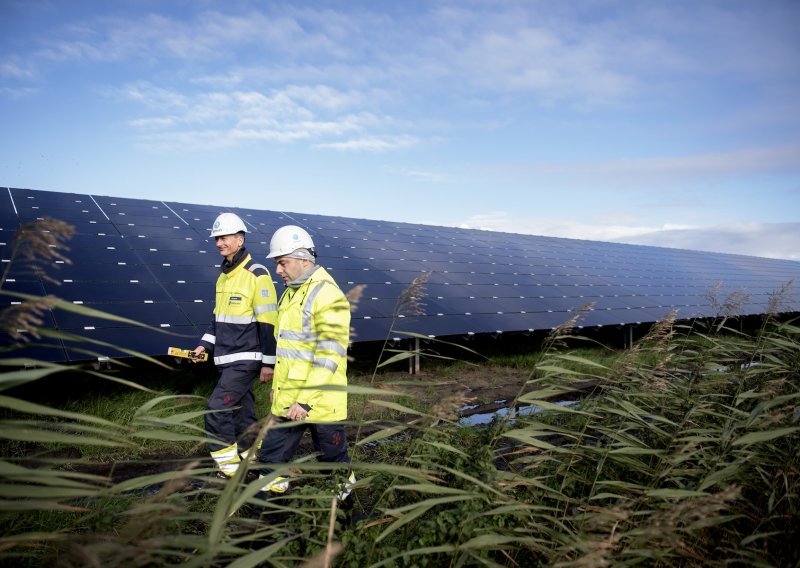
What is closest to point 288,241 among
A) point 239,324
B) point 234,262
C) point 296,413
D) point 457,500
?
point 234,262

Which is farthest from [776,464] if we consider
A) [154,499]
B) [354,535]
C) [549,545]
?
[154,499]

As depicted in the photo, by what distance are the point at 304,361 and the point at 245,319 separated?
112 cm

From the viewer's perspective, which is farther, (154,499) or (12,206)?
(12,206)

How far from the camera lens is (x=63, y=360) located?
479 cm

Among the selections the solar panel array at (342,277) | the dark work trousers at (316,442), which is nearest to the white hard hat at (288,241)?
the solar panel array at (342,277)

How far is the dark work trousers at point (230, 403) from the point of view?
13.3 feet

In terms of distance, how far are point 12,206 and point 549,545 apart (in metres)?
9.30

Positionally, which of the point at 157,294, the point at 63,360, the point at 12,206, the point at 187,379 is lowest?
the point at 187,379

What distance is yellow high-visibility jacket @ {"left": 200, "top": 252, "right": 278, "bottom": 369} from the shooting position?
429 cm

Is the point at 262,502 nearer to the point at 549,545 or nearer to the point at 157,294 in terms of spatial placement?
the point at 549,545

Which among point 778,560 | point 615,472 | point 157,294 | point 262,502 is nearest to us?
point 262,502

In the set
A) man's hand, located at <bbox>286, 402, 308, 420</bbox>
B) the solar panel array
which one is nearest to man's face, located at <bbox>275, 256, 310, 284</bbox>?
the solar panel array

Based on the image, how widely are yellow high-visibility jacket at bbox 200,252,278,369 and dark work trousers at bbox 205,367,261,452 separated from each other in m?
0.09

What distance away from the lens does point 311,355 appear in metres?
3.47
